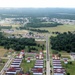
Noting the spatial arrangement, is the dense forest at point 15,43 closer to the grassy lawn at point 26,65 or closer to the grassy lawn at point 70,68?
the grassy lawn at point 26,65

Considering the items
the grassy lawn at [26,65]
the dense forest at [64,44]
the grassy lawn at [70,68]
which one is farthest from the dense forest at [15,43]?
the grassy lawn at [70,68]

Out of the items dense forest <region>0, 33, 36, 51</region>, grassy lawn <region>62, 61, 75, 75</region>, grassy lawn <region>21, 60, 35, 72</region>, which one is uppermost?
dense forest <region>0, 33, 36, 51</region>

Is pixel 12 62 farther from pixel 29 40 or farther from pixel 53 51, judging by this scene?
pixel 29 40

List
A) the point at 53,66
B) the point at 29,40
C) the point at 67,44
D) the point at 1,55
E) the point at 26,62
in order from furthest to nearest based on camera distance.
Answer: the point at 29,40 < the point at 67,44 < the point at 1,55 < the point at 26,62 < the point at 53,66

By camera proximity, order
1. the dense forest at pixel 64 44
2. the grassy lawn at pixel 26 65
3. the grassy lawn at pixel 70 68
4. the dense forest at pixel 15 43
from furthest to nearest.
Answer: the dense forest at pixel 15 43
the dense forest at pixel 64 44
the grassy lawn at pixel 26 65
the grassy lawn at pixel 70 68

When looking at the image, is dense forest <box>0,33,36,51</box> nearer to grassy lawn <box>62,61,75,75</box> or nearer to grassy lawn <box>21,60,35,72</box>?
grassy lawn <box>21,60,35,72</box>

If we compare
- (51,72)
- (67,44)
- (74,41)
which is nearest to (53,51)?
(67,44)

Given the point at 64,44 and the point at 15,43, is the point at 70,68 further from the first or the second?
the point at 15,43

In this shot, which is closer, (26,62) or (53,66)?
(53,66)

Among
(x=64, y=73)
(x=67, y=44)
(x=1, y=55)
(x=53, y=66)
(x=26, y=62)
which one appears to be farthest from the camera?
(x=67, y=44)

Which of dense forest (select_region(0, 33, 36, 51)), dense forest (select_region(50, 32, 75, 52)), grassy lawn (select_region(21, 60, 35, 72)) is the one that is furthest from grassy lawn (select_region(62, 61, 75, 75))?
dense forest (select_region(0, 33, 36, 51))
